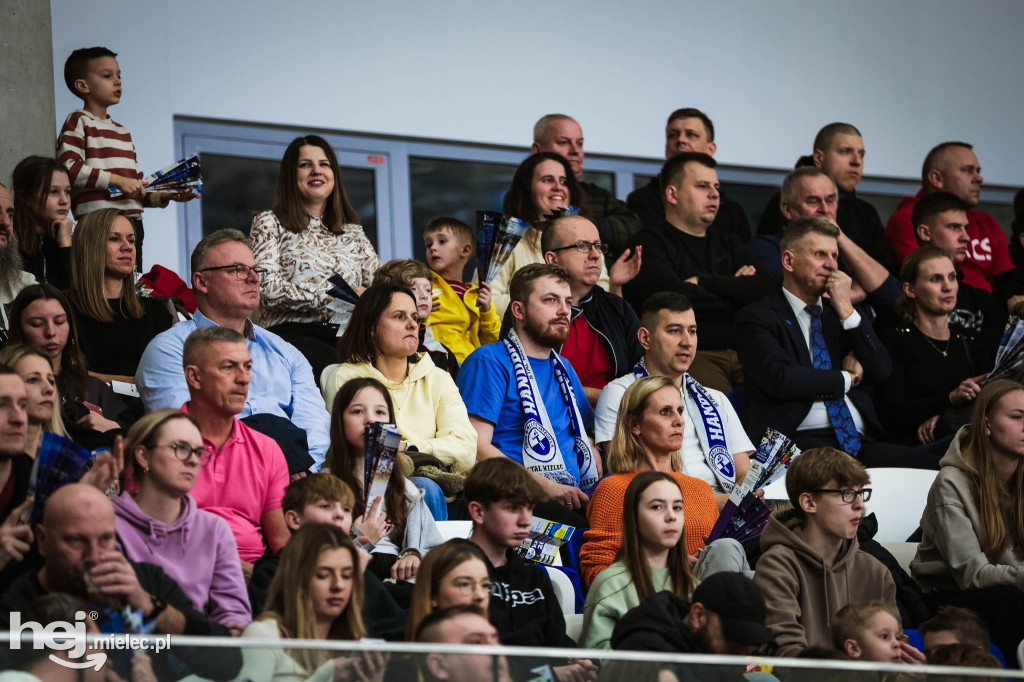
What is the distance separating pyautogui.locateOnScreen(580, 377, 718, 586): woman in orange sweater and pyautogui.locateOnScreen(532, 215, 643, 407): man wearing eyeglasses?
1130 millimetres

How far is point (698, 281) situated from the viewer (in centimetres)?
657

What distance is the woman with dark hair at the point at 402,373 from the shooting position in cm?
500

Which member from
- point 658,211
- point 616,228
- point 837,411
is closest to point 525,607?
point 837,411

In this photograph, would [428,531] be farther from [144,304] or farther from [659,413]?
[144,304]

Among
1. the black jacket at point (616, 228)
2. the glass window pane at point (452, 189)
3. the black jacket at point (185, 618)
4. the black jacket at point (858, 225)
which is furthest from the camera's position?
the glass window pane at point (452, 189)

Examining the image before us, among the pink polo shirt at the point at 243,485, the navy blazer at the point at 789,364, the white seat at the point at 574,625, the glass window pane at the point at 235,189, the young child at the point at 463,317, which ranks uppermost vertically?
the glass window pane at the point at 235,189

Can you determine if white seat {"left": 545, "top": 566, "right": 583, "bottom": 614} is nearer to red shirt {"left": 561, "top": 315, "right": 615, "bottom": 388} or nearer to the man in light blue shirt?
the man in light blue shirt

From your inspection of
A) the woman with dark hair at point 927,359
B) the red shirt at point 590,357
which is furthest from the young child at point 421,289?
the woman with dark hair at point 927,359

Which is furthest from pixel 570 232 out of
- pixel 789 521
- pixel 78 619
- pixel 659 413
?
pixel 78 619

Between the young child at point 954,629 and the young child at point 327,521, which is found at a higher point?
the young child at point 327,521

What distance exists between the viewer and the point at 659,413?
4.77 metres

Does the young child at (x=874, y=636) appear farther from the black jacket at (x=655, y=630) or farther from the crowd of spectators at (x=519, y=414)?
the black jacket at (x=655, y=630)

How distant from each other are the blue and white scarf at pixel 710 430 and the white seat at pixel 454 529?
1076mm

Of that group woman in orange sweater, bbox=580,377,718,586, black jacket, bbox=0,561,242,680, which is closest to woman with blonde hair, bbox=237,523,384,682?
black jacket, bbox=0,561,242,680
